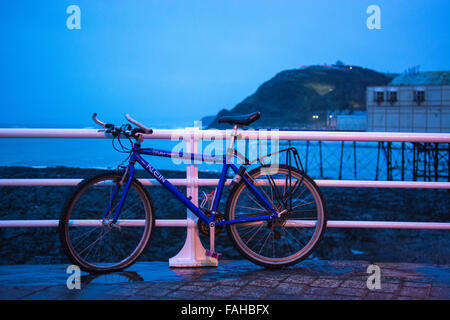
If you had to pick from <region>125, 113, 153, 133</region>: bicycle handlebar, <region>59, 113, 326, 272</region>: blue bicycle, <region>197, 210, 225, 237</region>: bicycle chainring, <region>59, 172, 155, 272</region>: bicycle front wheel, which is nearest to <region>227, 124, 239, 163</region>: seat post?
<region>59, 113, 326, 272</region>: blue bicycle

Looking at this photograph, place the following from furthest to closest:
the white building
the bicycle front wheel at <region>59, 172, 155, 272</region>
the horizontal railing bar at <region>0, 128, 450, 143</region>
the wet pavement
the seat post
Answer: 1. the white building
2. the horizontal railing bar at <region>0, 128, 450, 143</region>
3. the seat post
4. the bicycle front wheel at <region>59, 172, 155, 272</region>
5. the wet pavement

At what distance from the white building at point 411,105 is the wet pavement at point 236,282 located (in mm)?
51243

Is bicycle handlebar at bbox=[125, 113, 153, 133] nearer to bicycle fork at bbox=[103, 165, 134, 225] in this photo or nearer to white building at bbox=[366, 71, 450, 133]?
bicycle fork at bbox=[103, 165, 134, 225]

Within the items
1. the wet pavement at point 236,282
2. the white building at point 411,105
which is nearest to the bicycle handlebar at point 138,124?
the wet pavement at point 236,282

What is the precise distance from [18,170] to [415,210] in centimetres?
3280

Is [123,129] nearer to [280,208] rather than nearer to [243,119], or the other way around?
[243,119]

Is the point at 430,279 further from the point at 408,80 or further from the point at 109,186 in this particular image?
the point at 408,80

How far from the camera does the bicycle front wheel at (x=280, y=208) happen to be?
3.57 metres

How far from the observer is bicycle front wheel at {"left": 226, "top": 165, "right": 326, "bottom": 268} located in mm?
3574

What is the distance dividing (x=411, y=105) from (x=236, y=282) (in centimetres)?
5292

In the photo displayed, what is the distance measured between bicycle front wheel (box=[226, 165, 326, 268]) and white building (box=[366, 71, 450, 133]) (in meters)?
51.1

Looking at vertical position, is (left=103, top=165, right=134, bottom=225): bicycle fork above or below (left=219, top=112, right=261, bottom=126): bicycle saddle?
below

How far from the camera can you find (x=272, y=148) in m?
3.66
